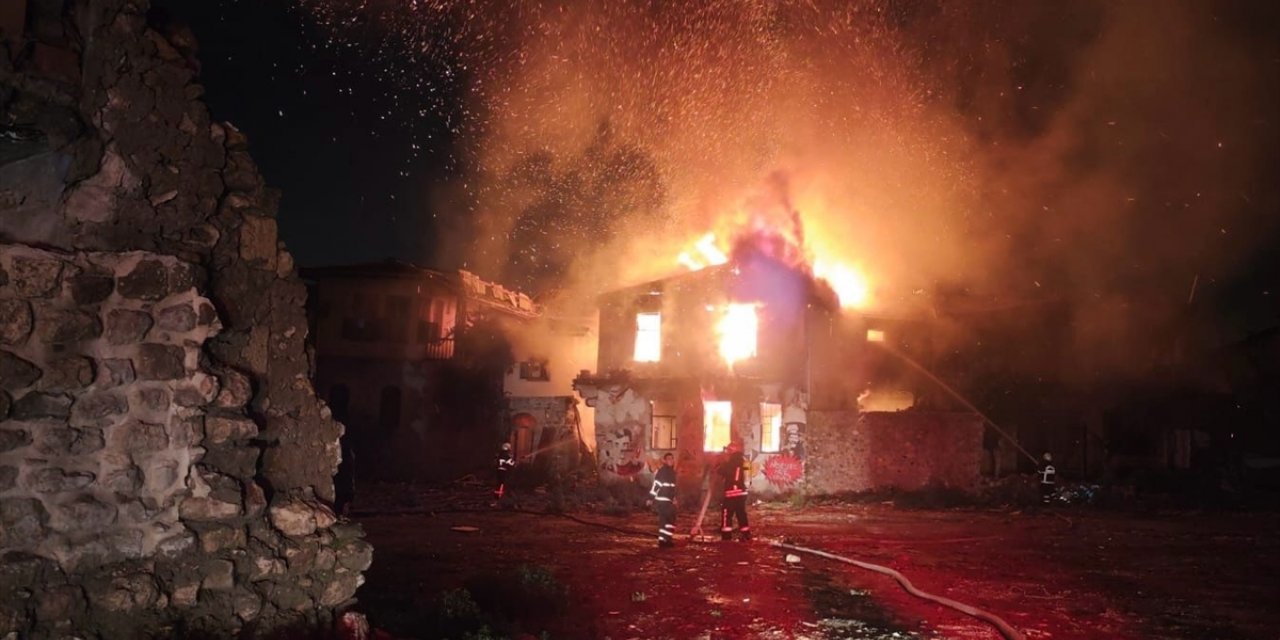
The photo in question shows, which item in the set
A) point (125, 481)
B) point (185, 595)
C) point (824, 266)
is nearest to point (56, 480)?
point (125, 481)

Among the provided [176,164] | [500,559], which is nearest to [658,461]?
[500,559]

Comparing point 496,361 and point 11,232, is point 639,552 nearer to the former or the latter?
point 11,232

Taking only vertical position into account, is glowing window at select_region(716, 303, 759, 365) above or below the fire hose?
above

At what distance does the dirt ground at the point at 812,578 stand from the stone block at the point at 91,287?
3.75 meters

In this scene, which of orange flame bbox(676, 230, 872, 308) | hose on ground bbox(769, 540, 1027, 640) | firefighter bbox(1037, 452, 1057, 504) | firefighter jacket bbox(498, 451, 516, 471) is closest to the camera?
hose on ground bbox(769, 540, 1027, 640)

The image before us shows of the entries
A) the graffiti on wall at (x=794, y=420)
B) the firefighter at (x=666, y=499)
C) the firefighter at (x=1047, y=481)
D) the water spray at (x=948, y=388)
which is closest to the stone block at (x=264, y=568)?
the firefighter at (x=666, y=499)

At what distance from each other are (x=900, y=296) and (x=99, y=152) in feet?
115

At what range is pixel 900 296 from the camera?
36250 millimetres

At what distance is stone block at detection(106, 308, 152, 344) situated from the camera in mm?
4582

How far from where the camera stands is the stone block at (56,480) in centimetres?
425

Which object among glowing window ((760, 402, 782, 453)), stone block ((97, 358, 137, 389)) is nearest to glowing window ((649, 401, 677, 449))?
glowing window ((760, 402, 782, 453))

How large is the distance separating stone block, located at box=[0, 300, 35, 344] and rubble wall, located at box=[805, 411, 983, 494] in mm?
25289

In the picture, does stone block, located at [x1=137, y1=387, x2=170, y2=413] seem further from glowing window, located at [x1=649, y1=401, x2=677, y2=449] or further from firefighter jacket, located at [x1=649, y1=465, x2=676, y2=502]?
glowing window, located at [x1=649, y1=401, x2=677, y2=449]

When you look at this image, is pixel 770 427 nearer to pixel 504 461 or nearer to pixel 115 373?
pixel 504 461
